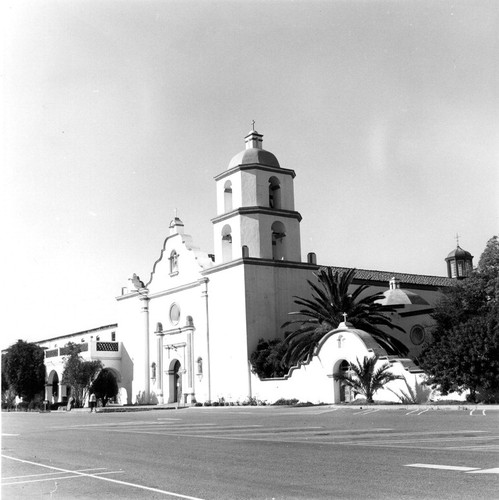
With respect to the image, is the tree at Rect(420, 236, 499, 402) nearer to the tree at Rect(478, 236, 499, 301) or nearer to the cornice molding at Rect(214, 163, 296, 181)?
the tree at Rect(478, 236, 499, 301)

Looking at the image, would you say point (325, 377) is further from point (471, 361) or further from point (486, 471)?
point (486, 471)

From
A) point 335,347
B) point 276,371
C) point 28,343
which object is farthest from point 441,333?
point 28,343

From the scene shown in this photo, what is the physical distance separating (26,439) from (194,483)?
34.0ft

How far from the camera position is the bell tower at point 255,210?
43.3 meters

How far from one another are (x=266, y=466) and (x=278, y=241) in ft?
115

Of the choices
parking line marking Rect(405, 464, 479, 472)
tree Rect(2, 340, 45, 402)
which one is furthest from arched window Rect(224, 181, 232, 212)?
parking line marking Rect(405, 464, 479, 472)

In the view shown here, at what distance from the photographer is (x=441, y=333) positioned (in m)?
36.5

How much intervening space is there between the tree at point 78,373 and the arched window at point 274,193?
17989 mm

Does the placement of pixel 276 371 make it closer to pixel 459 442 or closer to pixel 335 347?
pixel 335 347

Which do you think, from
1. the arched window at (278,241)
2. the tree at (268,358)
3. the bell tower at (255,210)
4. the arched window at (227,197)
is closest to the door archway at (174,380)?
the bell tower at (255,210)

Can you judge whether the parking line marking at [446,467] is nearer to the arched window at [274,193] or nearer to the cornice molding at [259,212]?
the cornice molding at [259,212]

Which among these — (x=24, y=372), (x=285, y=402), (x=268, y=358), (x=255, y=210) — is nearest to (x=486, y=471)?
(x=285, y=402)

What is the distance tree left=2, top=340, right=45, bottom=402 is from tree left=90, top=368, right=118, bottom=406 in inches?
434

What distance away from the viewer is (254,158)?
44312mm
